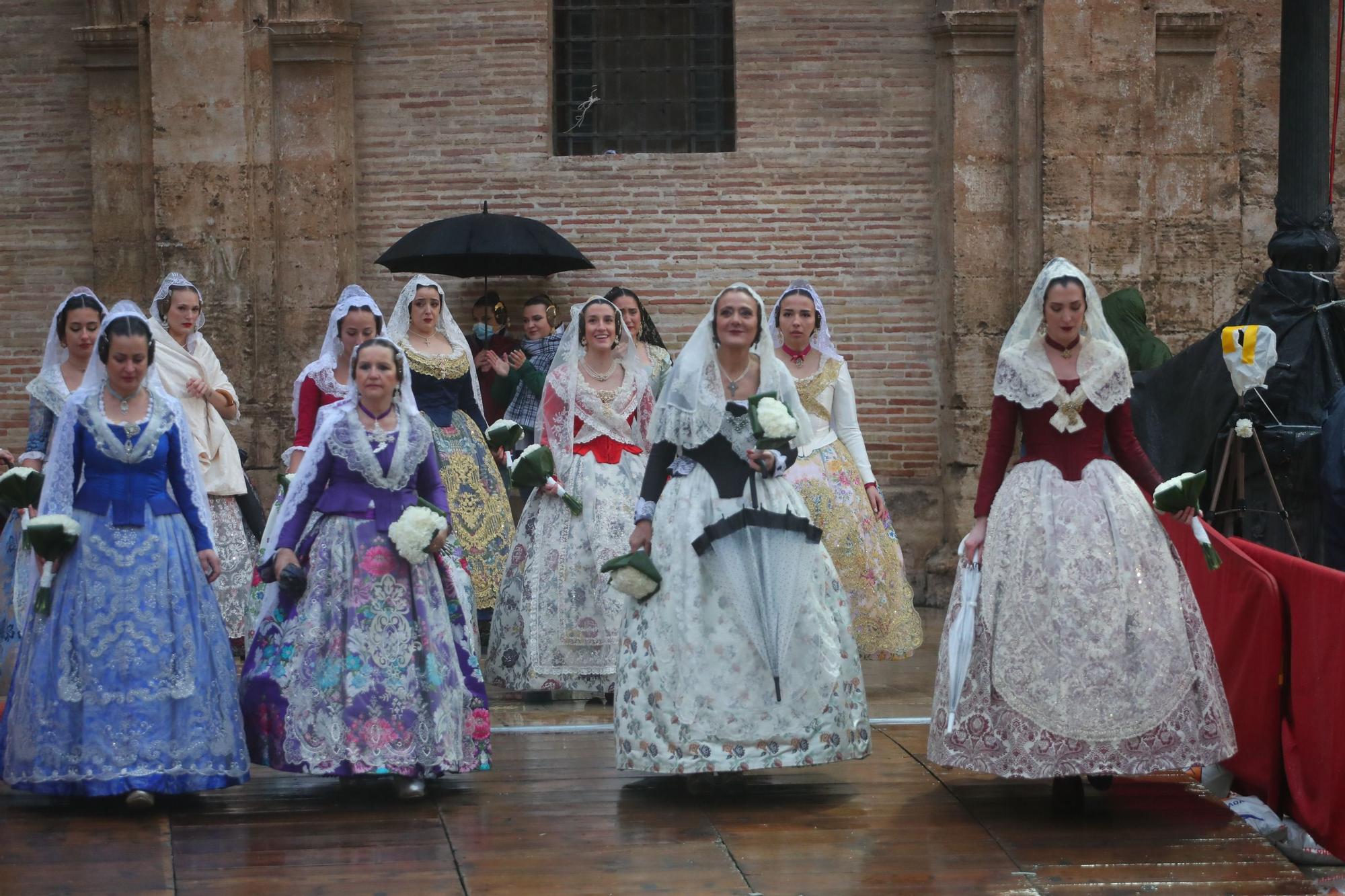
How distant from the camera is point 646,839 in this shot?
19.6 feet

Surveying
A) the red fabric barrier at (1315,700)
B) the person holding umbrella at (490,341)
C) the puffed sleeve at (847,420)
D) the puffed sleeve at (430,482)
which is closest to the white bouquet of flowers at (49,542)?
the puffed sleeve at (430,482)

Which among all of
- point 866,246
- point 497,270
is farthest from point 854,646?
point 866,246

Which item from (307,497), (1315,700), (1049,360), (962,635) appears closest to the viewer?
(1315,700)

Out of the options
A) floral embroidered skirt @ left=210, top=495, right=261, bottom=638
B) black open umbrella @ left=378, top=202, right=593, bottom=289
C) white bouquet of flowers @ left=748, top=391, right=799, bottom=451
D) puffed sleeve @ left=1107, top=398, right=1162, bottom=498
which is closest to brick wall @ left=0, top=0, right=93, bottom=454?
black open umbrella @ left=378, top=202, right=593, bottom=289

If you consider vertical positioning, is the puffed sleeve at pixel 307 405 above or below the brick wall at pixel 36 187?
below

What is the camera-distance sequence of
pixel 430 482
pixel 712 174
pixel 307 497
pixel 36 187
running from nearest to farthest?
1. pixel 307 497
2. pixel 430 482
3. pixel 712 174
4. pixel 36 187

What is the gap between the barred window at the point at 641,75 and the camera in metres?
12.8

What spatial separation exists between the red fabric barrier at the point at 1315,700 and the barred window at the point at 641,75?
735 cm

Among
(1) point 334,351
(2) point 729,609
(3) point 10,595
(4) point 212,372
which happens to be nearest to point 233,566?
(4) point 212,372

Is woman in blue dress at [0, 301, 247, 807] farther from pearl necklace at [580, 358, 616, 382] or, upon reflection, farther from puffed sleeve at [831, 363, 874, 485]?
puffed sleeve at [831, 363, 874, 485]

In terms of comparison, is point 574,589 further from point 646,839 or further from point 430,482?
point 646,839

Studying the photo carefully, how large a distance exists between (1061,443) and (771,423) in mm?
1014

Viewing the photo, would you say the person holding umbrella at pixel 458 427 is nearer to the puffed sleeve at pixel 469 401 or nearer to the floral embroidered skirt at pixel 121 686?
the puffed sleeve at pixel 469 401

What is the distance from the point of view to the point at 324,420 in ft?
21.6
